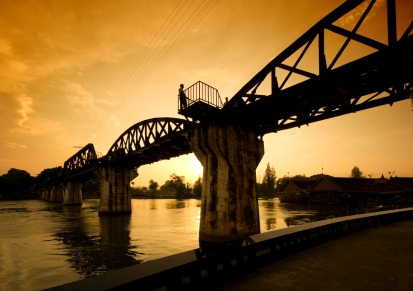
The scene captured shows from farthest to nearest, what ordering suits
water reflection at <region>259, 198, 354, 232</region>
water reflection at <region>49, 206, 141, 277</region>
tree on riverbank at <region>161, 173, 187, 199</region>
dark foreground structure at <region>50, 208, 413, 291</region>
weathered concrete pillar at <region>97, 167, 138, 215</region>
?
tree on riverbank at <region>161, 173, 187, 199</region>
weathered concrete pillar at <region>97, 167, 138, 215</region>
water reflection at <region>259, 198, 354, 232</region>
water reflection at <region>49, 206, 141, 277</region>
dark foreground structure at <region>50, 208, 413, 291</region>

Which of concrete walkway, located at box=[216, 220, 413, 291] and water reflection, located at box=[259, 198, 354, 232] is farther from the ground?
concrete walkway, located at box=[216, 220, 413, 291]

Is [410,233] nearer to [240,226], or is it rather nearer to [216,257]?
[240,226]

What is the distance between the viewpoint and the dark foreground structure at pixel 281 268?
3.95 meters

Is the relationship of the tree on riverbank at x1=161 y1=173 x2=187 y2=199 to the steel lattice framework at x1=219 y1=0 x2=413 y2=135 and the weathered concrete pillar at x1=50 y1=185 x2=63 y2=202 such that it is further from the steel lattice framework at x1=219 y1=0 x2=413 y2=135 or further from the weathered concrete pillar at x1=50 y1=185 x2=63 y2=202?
the steel lattice framework at x1=219 y1=0 x2=413 y2=135

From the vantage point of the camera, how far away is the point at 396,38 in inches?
305

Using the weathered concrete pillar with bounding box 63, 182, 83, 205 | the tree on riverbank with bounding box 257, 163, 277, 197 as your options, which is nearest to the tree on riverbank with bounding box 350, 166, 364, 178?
the tree on riverbank with bounding box 257, 163, 277, 197

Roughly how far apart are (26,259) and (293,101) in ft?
61.0

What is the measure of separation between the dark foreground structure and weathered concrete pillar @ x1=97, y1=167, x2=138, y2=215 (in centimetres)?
3880

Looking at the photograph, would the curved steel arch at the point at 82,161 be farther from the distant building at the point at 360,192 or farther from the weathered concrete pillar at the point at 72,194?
the distant building at the point at 360,192

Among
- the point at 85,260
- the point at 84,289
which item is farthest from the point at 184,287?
the point at 85,260

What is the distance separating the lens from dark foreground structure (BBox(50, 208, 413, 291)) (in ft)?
13.0

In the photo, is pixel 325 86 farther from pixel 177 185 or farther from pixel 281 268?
pixel 177 185

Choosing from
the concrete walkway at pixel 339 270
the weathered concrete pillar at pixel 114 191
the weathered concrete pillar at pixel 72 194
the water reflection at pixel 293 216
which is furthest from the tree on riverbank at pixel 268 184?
the concrete walkway at pixel 339 270

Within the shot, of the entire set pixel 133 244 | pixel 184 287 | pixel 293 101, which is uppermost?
pixel 293 101
